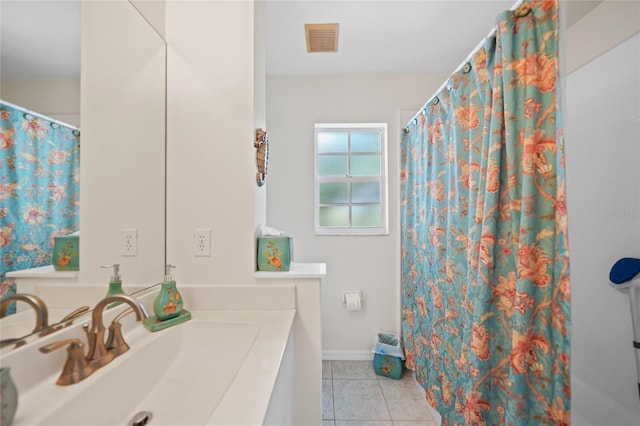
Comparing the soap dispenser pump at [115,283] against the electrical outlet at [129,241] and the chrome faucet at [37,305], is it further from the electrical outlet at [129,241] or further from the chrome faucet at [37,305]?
the chrome faucet at [37,305]

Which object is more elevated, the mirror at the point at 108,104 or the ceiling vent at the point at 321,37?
the ceiling vent at the point at 321,37

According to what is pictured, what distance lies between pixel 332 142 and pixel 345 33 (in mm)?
877

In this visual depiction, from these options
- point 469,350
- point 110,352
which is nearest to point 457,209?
point 469,350

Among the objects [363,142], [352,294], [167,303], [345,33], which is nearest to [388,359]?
[352,294]

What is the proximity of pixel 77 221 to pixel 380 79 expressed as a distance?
7.90 feet

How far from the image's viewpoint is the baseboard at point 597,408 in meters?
1.50

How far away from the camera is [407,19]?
5.77 ft

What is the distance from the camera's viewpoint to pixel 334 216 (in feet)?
8.30

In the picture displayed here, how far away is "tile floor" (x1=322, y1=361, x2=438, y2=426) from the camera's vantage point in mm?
1669

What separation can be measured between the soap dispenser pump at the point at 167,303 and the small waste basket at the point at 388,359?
1706 mm

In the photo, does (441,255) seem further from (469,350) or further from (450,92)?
(450,92)

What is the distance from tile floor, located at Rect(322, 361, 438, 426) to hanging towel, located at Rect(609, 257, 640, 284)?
4.43ft

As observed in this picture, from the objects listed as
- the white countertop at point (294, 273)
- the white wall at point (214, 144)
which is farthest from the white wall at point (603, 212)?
the white wall at point (214, 144)

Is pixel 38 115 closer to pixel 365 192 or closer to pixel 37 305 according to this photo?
pixel 37 305
